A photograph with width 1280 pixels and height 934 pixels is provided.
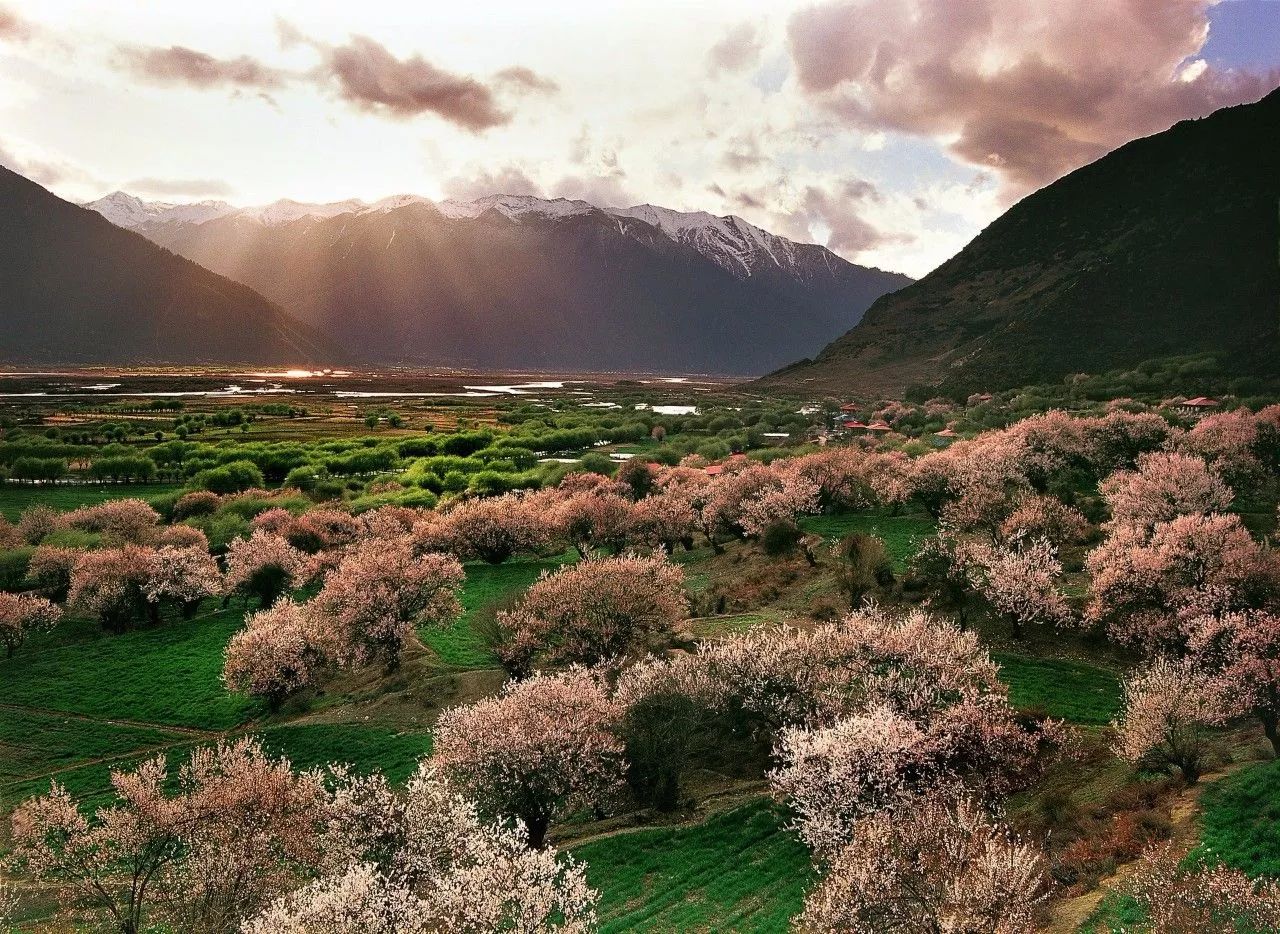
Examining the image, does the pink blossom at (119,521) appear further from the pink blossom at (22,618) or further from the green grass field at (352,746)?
the green grass field at (352,746)

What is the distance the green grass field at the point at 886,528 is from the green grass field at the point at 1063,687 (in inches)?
683

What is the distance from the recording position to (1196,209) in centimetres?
18350

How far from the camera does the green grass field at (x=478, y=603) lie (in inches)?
2000

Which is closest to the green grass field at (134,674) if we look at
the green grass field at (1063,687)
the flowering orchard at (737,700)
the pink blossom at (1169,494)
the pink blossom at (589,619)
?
the flowering orchard at (737,700)

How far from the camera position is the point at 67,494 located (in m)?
109

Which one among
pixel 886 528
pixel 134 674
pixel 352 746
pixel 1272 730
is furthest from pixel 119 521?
pixel 1272 730

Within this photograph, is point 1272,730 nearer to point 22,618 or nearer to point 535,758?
point 535,758

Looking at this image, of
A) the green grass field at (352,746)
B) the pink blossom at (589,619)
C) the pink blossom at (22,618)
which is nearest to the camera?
the green grass field at (352,746)

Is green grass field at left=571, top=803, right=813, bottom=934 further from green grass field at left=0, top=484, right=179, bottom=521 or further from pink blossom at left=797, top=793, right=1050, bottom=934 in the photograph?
green grass field at left=0, top=484, right=179, bottom=521

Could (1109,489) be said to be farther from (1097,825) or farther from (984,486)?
(1097,825)

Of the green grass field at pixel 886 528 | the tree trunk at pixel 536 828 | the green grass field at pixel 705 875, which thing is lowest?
the tree trunk at pixel 536 828

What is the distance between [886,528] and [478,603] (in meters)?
38.6

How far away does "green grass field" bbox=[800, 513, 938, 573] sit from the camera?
59.2m

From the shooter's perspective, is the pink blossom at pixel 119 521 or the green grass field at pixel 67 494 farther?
the green grass field at pixel 67 494
